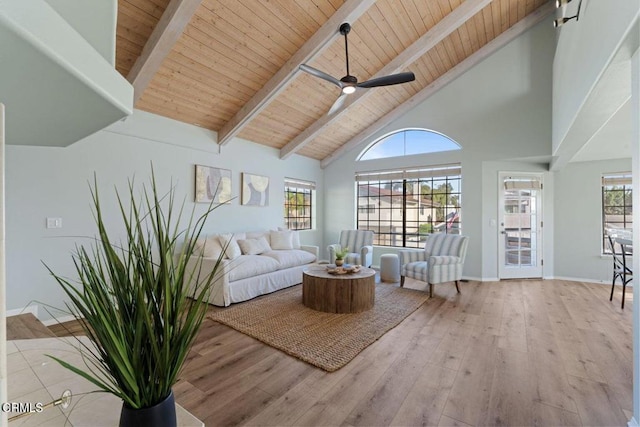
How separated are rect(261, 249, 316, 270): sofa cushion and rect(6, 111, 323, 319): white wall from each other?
0.99 metres

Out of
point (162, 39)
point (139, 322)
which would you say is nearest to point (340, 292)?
point (139, 322)

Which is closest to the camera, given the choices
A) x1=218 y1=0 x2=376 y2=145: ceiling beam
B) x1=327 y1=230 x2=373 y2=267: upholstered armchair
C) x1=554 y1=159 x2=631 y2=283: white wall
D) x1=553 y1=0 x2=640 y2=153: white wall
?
x1=553 y1=0 x2=640 y2=153: white wall

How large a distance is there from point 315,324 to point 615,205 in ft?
18.1

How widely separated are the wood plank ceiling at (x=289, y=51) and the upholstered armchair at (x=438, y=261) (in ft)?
9.08

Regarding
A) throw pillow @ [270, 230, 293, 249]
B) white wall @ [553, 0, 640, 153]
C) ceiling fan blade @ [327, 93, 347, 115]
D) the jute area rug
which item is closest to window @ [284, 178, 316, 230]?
throw pillow @ [270, 230, 293, 249]

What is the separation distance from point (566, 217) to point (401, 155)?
3.14 m

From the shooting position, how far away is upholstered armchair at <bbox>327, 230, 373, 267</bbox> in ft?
17.9

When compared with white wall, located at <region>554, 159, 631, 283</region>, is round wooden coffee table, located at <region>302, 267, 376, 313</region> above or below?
below

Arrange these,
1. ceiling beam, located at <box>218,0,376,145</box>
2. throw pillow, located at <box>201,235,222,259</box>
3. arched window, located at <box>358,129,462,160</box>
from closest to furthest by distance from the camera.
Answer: ceiling beam, located at <box>218,0,376,145</box> → throw pillow, located at <box>201,235,222,259</box> → arched window, located at <box>358,129,462,160</box>

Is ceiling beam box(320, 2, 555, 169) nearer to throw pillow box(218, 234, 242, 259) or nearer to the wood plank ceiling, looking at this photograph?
the wood plank ceiling

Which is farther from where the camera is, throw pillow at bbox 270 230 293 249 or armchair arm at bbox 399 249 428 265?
throw pillow at bbox 270 230 293 249

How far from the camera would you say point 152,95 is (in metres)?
3.69

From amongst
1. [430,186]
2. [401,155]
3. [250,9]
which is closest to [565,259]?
[430,186]

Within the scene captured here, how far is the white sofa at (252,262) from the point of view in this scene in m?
3.77
